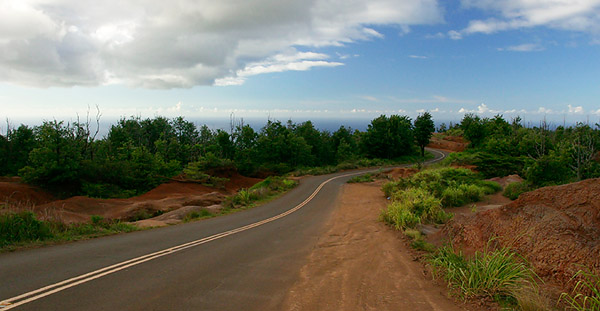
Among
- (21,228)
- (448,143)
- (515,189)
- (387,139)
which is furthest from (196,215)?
(448,143)

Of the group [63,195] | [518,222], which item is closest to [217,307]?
[518,222]

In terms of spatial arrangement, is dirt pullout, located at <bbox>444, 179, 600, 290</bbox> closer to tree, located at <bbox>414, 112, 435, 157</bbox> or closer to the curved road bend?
the curved road bend

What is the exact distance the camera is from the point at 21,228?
9.04 m

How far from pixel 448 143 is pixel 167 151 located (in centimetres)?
7066

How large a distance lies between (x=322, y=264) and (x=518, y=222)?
4.56 m

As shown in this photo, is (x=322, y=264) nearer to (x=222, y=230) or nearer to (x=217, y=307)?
(x=217, y=307)

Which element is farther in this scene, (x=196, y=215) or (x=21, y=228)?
(x=196, y=215)

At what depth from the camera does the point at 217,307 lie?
5.25 meters

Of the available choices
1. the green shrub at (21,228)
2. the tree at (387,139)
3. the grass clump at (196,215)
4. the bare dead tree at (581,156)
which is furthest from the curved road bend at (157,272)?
the tree at (387,139)

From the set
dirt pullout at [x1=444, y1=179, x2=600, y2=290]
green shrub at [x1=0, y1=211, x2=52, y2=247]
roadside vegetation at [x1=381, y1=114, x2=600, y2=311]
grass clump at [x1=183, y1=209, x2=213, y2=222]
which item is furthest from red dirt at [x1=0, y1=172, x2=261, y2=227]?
dirt pullout at [x1=444, y1=179, x2=600, y2=290]

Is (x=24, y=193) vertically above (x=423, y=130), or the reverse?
(x=423, y=130)

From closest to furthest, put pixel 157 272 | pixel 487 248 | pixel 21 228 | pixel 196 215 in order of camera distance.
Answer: pixel 157 272 → pixel 487 248 → pixel 21 228 → pixel 196 215

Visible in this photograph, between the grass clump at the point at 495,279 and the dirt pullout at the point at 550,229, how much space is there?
1.34ft

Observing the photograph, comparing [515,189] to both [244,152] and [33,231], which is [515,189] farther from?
[244,152]
